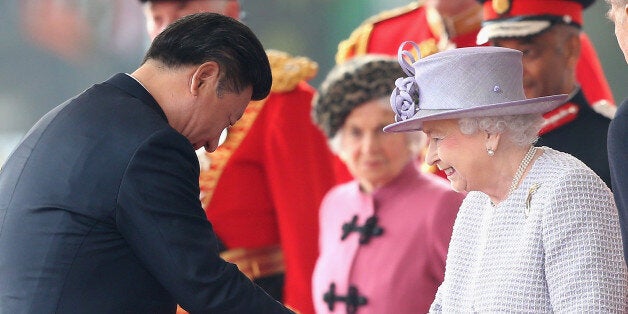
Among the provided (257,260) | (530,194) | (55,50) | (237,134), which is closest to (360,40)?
(237,134)

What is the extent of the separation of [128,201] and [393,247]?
1175mm

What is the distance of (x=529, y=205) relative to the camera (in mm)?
2920

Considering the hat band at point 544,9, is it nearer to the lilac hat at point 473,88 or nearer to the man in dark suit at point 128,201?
the lilac hat at point 473,88

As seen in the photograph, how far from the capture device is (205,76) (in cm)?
303

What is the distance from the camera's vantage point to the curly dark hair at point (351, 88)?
162 inches

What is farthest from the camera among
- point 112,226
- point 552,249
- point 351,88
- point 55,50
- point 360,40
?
point 55,50

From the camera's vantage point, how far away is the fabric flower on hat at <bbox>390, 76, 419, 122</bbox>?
3049 mm

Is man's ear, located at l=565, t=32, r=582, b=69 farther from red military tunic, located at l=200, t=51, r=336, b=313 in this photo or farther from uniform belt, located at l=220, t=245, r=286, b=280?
uniform belt, located at l=220, t=245, r=286, b=280

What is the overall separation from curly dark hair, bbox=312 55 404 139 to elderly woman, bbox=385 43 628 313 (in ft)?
3.26

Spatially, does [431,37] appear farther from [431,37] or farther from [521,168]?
[521,168]

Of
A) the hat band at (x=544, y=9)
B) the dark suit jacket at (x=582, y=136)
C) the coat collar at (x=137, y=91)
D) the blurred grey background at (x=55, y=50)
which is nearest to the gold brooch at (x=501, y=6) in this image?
the hat band at (x=544, y=9)

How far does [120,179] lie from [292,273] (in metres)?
1.81

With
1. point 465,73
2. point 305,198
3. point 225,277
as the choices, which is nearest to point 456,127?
point 465,73

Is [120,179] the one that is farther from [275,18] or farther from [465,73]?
[275,18]
